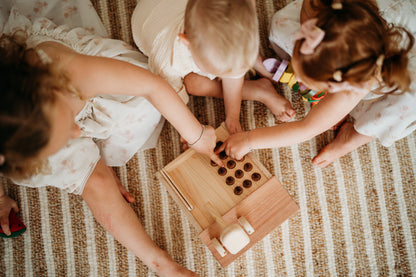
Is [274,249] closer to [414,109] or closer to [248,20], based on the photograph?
[414,109]

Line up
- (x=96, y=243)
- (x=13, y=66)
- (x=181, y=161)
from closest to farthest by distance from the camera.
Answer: (x=13, y=66)
(x=181, y=161)
(x=96, y=243)

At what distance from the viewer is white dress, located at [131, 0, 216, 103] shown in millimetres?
702

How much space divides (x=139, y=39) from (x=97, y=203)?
46 centimetres

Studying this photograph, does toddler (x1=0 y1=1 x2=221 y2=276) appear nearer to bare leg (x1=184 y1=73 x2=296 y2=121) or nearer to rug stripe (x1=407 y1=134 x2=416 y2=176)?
bare leg (x1=184 y1=73 x2=296 y2=121)

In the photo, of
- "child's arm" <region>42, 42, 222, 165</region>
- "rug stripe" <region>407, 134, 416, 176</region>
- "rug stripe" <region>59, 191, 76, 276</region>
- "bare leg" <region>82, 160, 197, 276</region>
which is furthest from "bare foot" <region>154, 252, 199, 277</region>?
"rug stripe" <region>407, 134, 416, 176</region>

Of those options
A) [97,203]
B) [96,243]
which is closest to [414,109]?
[97,203]

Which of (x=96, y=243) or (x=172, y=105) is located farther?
(x=96, y=243)

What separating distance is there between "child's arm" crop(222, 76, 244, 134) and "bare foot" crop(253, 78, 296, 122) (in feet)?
0.23

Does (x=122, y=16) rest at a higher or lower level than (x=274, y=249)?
higher

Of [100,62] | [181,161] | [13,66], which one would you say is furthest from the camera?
[181,161]

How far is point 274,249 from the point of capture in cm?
85

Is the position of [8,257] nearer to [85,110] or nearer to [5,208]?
[5,208]

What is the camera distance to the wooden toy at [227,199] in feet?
2.35

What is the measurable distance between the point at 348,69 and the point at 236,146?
333mm
